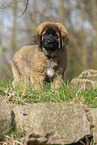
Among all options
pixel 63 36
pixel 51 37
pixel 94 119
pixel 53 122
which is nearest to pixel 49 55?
pixel 51 37

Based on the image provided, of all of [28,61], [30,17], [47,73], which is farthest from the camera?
[30,17]

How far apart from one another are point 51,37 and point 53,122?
8.09ft

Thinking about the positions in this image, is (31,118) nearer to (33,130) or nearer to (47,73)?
(33,130)

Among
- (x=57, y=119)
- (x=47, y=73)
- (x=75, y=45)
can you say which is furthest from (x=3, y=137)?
(x=75, y=45)

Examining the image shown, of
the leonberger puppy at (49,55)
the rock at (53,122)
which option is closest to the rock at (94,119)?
the rock at (53,122)

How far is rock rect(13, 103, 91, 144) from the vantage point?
2848 millimetres

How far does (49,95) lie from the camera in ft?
12.3

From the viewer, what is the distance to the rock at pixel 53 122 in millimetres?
2848

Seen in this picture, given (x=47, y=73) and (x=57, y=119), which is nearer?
(x=57, y=119)

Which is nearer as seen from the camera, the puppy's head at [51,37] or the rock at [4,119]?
the rock at [4,119]

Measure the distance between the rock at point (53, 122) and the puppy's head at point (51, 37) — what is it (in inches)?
82.7

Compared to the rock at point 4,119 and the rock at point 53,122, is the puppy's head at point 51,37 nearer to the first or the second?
the rock at point 53,122

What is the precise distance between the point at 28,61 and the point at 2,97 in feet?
7.53

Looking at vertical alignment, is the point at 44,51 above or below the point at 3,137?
above
